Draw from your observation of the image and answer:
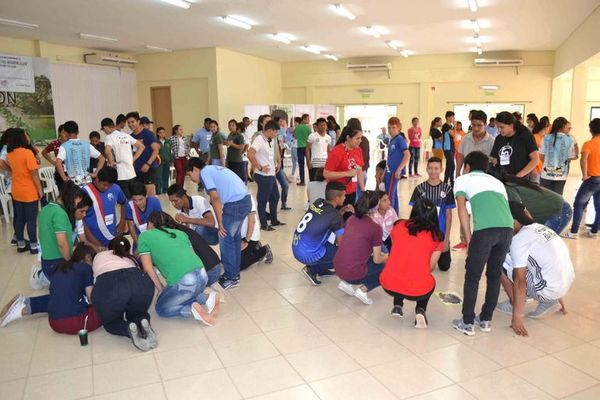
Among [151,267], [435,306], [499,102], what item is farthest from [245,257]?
[499,102]

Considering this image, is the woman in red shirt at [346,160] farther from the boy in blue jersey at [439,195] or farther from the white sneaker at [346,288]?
the white sneaker at [346,288]

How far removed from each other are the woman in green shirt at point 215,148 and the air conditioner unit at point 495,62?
375 inches

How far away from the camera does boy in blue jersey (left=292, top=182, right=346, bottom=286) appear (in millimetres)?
3924

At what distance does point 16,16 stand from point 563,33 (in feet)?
39.6

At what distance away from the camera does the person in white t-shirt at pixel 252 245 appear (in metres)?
4.33

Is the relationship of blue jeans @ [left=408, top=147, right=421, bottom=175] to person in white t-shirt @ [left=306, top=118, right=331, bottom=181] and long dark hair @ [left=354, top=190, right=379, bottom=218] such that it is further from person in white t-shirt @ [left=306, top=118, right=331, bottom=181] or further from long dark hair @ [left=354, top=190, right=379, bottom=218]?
long dark hair @ [left=354, top=190, right=379, bottom=218]

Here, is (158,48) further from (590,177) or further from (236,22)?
Result: (590,177)

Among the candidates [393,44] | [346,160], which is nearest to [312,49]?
[393,44]

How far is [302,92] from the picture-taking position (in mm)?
16844

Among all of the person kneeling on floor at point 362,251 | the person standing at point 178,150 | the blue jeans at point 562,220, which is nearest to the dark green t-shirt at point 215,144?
the person standing at point 178,150

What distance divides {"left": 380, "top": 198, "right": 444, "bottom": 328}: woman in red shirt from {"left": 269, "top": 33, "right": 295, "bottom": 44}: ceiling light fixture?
29.3 ft

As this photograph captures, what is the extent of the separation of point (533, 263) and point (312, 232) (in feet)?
5.56

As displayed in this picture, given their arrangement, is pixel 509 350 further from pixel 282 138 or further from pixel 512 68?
pixel 512 68

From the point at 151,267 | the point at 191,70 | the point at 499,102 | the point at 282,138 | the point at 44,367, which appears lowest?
the point at 44,367
